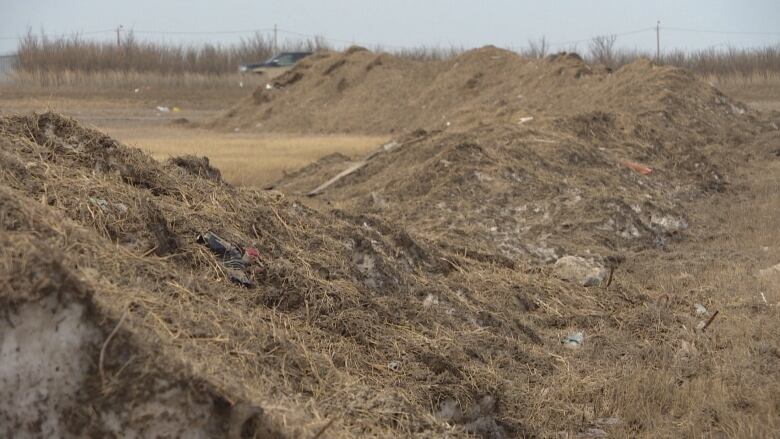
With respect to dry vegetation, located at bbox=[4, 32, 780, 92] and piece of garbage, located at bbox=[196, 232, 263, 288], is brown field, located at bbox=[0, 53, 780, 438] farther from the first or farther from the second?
dry vegetation, located at bbox=[4, 32, 780, 92]

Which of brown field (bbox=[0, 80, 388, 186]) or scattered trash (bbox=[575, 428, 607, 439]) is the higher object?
scattered trash (bbox=[575, 428, 607, 439])

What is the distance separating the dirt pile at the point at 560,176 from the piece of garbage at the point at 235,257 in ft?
10.7

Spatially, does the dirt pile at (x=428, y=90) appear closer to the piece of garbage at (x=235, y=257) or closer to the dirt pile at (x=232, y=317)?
the dirt pile at (x=232, y=317)

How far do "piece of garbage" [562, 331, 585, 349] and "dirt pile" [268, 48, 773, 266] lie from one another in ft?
→ 6.12

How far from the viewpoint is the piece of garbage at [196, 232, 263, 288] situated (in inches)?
183

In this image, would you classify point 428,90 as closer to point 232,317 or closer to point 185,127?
point 185,127

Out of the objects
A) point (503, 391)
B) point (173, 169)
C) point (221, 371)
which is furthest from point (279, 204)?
point (221, 371)

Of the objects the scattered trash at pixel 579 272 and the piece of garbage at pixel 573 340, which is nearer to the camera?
the piece of garbage at pixel 573 340

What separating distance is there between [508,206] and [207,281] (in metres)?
6.34

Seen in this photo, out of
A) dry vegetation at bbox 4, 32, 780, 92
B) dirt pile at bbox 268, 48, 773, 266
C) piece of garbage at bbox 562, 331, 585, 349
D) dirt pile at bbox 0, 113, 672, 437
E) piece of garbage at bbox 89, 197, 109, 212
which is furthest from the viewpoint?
dry vegetation at bbox 4, 32, 780, 92

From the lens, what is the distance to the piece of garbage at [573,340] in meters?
5.98

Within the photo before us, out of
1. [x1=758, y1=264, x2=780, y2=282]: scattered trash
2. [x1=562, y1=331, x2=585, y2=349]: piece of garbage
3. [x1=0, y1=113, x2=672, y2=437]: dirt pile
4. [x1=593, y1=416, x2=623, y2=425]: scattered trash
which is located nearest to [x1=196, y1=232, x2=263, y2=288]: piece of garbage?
[x1=0, y1=113, x2=672, y2=437]: dirt pile

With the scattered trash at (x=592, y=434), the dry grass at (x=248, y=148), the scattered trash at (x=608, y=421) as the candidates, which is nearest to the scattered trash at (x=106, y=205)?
the scattered trash at (x=592, y=434)

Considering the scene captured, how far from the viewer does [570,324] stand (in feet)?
21.1
